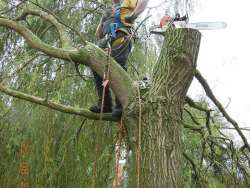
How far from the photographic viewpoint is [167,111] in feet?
6.75

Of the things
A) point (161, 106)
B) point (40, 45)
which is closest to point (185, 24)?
point (161, 106)

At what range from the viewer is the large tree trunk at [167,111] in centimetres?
198

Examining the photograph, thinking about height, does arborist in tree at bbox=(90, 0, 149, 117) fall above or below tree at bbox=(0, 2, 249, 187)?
above

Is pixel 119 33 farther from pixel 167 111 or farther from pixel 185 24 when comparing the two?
pixel 167 111

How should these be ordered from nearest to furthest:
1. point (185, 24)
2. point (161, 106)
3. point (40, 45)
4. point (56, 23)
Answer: point (161, 106) → point (185, 24) → point (40, 45) → point (56, 23)

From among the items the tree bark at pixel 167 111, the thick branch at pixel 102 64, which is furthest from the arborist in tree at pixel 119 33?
the tree bark at pixel 167 111

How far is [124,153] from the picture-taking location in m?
2.26

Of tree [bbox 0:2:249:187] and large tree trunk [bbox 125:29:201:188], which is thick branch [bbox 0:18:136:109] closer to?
tree [bbox 0:2:249:187]

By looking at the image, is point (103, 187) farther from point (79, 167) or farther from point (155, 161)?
point (155, 161)

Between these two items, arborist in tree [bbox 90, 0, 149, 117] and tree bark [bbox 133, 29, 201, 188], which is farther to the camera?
arborist in tree [bbox 90, 0, 149, 117]

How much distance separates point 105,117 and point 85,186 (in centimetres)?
49

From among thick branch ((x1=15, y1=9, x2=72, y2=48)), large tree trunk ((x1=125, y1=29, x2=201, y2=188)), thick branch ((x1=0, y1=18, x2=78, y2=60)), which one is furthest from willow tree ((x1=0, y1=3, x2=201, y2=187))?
thick branch ((x1=15, y1=9, x2=72, y2=48))

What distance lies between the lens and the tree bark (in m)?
1.98

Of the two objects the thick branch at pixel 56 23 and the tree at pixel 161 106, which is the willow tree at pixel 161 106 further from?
the thick branch at pixel 56 23
